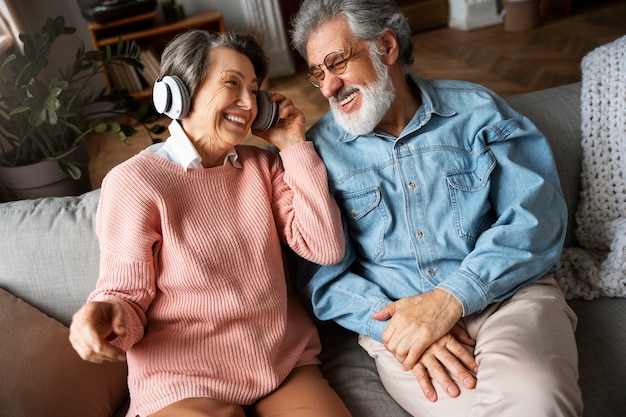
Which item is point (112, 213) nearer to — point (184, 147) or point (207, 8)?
point (184, 147)

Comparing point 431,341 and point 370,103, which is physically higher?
point 370,103

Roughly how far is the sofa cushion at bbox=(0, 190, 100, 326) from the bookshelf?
3.13 m

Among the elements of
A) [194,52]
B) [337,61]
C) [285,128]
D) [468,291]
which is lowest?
[468,291]

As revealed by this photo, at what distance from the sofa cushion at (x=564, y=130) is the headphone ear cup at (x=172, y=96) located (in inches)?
38.8

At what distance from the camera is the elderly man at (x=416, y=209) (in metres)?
1.41

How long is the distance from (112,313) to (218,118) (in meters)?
0.51

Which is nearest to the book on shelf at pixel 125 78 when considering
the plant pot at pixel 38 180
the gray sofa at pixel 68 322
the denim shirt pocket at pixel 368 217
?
the plant pot at pixel 38 180

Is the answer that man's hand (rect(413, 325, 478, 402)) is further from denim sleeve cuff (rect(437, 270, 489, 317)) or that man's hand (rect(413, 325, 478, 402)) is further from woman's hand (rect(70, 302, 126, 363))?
woman's hand (rect(70, 302, 126, 363))

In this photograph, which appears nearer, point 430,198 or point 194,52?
point 194,52

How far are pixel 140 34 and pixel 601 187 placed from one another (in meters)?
3.70

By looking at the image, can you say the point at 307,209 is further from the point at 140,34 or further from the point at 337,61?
the point at 140,34

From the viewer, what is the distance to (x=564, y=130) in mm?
1728

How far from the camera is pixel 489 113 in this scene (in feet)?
5.05

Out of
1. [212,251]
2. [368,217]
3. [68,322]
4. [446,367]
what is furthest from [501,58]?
[68,322]
